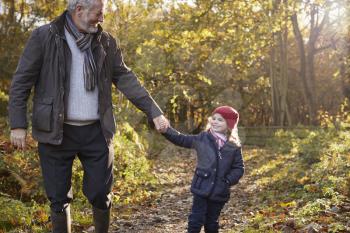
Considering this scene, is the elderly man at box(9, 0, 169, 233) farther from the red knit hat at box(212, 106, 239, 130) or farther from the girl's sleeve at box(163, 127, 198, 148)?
the red knit hat at box(212, 106, 239, 130)

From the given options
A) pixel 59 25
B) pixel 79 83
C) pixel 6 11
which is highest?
pixel 6 11

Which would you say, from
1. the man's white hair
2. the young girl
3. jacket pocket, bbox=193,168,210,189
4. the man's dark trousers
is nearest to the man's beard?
the man's white hair

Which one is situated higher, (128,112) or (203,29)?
(203,29)

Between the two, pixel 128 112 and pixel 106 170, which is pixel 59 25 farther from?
pixel 128 112

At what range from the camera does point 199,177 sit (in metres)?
5.24

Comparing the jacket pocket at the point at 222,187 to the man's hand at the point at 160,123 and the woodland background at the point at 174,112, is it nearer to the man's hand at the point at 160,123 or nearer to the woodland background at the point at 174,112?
the man's hand at the point at 160,123

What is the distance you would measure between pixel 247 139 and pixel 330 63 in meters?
16.2

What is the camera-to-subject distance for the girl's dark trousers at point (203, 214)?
17.1 ft

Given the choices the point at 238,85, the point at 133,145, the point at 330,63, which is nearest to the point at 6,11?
the point at 133,145

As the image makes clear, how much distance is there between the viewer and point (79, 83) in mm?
4461

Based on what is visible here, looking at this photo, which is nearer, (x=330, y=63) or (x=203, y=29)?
(x=203, y=29)

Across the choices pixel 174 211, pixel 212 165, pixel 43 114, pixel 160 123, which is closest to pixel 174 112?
pixel 174 211

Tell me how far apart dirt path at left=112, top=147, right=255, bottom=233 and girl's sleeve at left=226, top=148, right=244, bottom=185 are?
55.4 inches

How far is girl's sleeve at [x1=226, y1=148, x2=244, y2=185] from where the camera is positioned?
5.22 metres
